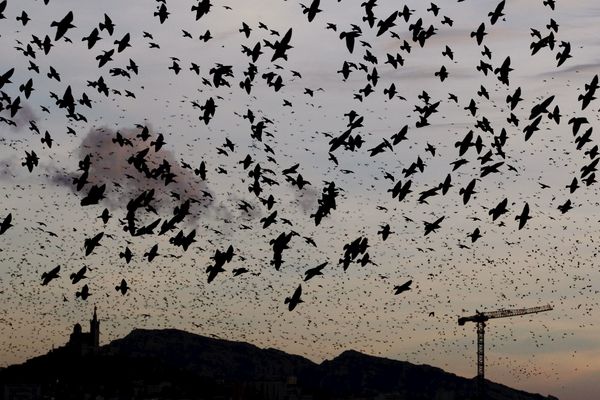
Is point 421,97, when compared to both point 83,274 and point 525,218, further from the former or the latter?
point 83,274

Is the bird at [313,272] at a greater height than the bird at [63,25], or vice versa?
the bird at [63,25]

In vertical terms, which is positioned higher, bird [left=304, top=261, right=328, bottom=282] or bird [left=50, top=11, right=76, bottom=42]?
bird [left=50, top=11, right=76, bottom=42]

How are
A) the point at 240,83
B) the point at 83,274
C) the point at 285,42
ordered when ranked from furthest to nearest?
the point at 240,83
the point at 83,274
the point at 285,42

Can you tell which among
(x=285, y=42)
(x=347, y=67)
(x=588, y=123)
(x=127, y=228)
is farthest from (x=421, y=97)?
(x=127, y=228)

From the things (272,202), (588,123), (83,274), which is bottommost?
(83,274)

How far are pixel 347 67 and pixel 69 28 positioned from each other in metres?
14.9

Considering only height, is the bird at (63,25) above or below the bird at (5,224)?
above

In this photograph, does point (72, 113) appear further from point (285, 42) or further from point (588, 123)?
point (588, 123)

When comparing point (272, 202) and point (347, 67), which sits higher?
point (347, 67)

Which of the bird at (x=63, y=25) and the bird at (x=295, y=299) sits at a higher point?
the bird at (x=63, y=25)

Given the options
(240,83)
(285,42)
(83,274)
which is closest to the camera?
(285,42)

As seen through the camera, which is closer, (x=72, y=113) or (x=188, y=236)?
(x=188, y=236)

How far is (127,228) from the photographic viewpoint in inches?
2104

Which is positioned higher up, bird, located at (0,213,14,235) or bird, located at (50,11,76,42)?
bird, located at (50,11,76,42)
